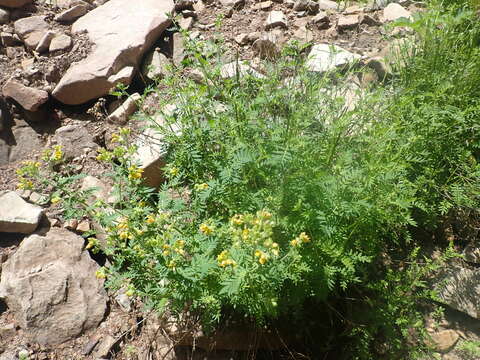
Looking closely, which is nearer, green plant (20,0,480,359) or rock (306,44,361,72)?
green plant (20,0,480,359)

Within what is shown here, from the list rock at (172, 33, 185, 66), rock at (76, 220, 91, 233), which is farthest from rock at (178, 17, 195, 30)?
rock at (76, 220, 91, 233)

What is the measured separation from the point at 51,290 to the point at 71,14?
3.50m

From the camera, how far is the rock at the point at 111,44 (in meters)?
4.32

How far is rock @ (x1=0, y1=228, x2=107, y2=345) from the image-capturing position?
315 centimetres

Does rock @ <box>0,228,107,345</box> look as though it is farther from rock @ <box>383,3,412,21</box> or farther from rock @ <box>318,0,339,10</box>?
rock @ <box>383,3,412,21</box>

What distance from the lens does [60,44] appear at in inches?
183

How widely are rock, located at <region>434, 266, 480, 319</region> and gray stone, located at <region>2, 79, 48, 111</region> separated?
4089mm

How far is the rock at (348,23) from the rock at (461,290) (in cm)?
299

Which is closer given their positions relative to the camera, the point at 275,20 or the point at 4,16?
the point at 275,20

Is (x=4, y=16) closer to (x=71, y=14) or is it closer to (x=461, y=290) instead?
(x=71, y=14)

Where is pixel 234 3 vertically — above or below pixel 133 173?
below

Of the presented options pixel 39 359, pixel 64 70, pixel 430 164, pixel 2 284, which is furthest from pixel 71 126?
pixel 430 164

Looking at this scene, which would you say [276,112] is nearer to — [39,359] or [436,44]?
[436,44]

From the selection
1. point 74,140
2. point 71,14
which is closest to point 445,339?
point 74,140
